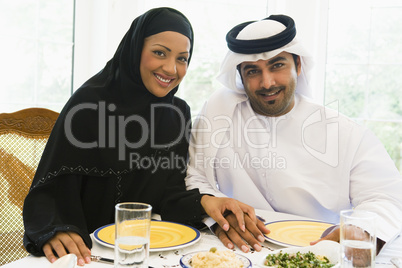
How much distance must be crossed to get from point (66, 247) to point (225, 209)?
545 mm

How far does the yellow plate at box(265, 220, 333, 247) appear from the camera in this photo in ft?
4.45

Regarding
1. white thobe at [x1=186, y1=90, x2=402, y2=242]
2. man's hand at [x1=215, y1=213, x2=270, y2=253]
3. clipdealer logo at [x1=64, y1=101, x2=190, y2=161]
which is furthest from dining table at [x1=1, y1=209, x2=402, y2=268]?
clipdealer logo at [x1=64, y1=101, x2=190, y2=161]

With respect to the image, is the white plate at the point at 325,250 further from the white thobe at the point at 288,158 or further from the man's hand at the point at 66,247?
the white thobe at the point at 288,158

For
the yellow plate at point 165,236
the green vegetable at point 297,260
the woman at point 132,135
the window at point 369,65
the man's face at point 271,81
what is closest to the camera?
the green vegetable at point 297,260

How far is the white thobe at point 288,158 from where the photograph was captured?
187 centimetres

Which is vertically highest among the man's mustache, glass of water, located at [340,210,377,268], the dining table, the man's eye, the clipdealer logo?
the man's eye

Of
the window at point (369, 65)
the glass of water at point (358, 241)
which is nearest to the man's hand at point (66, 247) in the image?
the glass of water at point (358, 241)

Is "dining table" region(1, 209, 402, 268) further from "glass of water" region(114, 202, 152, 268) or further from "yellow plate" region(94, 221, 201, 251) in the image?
"glass of water" region(114, 202, 152, 268)

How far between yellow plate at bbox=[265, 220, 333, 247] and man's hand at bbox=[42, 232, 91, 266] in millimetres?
563

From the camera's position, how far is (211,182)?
1.95 meters

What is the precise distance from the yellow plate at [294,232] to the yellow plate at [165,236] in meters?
0.26

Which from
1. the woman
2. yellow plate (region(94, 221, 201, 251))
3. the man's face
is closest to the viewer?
yellow plate (region(94, 221, 201, 251))

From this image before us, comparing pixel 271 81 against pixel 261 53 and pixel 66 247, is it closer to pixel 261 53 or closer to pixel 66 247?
pixel 261 53

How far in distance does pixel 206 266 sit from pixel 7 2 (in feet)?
8.15
